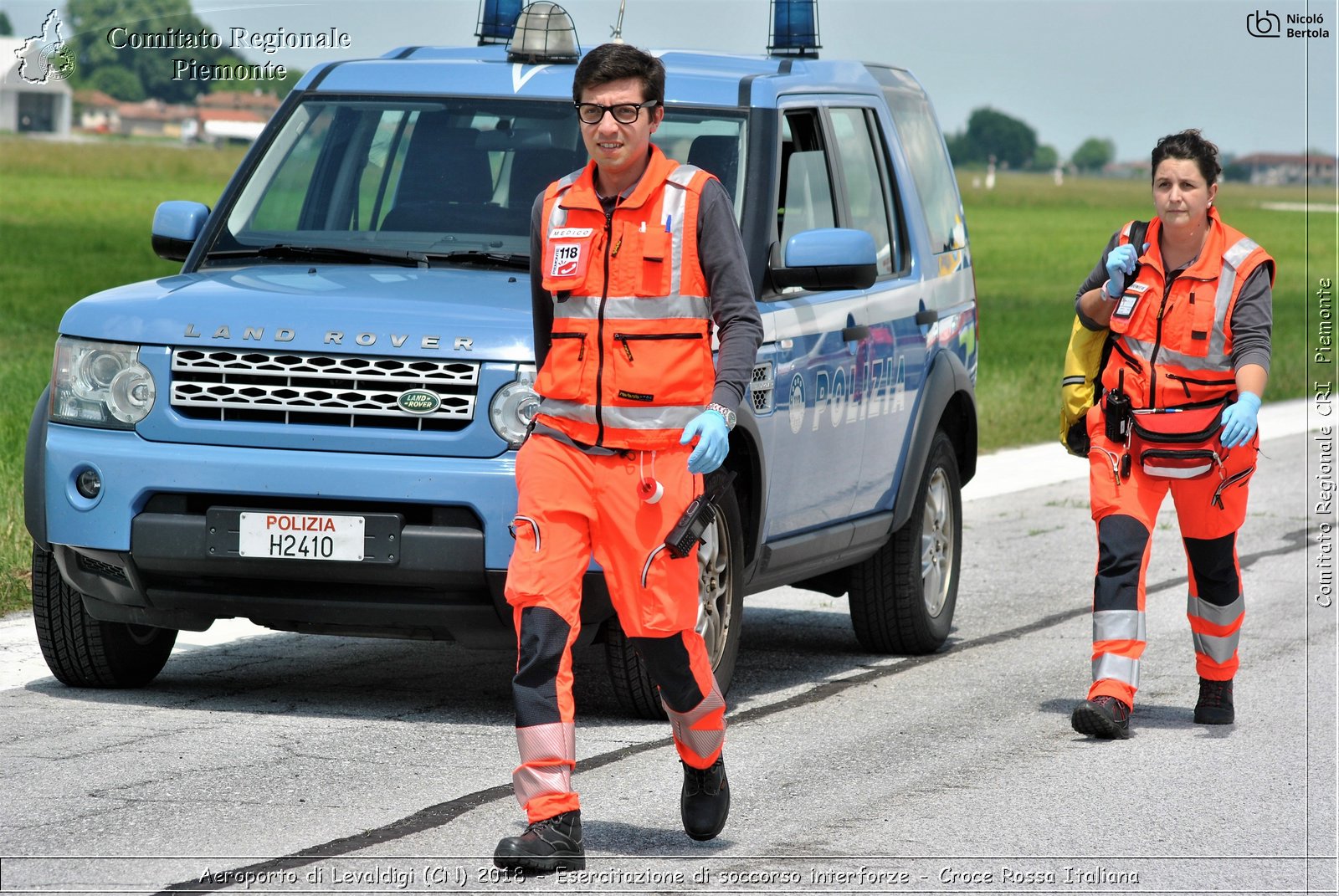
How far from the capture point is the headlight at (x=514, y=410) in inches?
254

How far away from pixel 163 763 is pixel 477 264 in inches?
79.1

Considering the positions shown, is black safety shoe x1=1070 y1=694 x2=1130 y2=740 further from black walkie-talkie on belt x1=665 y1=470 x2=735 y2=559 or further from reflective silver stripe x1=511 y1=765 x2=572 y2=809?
reflective silver stripe x1=511 y1=765 x2=572 y2=809

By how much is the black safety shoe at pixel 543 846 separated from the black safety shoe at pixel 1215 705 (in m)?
3.02

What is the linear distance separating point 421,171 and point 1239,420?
298 centimetres

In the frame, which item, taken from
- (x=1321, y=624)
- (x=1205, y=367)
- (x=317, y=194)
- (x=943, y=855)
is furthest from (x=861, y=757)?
(x=1321, y=624)

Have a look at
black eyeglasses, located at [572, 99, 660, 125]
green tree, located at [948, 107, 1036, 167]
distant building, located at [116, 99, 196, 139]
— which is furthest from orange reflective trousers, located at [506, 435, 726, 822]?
green tree, located at [948, 107, 1036, 167]

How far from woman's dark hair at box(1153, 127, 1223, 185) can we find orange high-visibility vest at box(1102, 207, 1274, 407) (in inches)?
Result: 5.7

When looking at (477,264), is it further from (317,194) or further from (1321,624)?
(1321,624)

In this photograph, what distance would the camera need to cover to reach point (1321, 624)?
31.4 ft

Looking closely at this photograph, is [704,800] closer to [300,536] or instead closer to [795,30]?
[300,536]

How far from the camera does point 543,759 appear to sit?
16.7ft

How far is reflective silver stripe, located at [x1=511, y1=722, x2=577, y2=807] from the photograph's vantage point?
5.09 m

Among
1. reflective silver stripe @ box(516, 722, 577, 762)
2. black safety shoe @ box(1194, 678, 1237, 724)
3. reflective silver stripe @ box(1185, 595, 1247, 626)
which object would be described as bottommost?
black safety shoe @ box(1194, 678, 1237, 724)

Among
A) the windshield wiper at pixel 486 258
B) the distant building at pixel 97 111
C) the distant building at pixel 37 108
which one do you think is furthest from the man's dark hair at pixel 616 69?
the distant building at pixel 97 111
